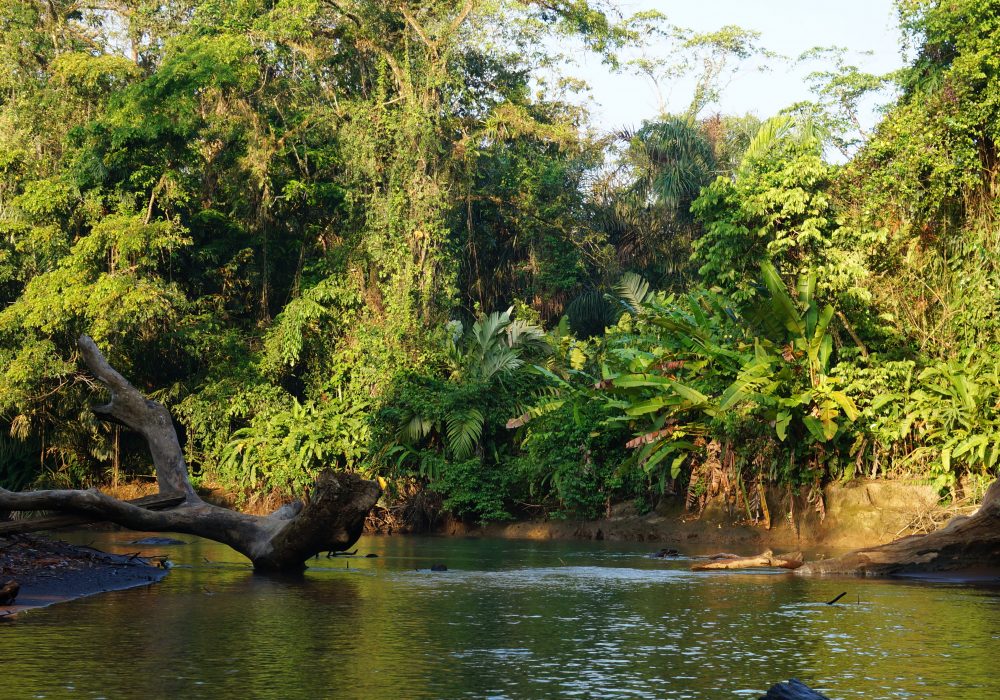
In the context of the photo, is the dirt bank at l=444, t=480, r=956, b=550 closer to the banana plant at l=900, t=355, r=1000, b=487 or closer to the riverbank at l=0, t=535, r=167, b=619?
the banana plant at l=900, t=355, r=1000, b=487

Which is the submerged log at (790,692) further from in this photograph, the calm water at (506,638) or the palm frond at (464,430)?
the palm frond at (464,430)

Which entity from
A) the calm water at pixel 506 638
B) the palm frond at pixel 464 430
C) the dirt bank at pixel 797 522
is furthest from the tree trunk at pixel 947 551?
the palm frond at pixel 464 430

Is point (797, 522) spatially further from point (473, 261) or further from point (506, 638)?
point (473, 261)

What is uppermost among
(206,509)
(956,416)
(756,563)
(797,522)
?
(956,416)

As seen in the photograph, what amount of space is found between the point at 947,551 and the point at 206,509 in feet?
27.6

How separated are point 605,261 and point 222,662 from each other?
946 inches

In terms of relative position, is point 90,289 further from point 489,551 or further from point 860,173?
point 860,173

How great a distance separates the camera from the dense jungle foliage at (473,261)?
17672 millimetres

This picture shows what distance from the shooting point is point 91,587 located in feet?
36.9

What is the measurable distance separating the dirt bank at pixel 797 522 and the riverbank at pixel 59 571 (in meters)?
9.09

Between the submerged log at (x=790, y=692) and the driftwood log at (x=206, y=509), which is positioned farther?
the driftwood log at (x=206, y=509)

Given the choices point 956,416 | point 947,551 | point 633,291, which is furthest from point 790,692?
point 633,291

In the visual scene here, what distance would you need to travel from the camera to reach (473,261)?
30578mm

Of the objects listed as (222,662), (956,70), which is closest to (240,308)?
(956,70)
